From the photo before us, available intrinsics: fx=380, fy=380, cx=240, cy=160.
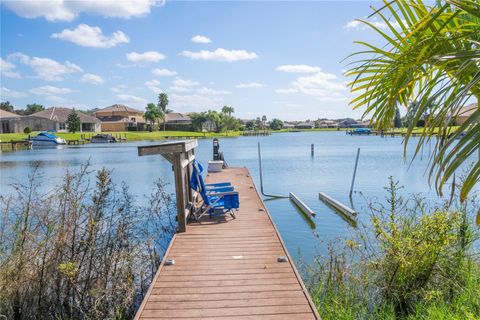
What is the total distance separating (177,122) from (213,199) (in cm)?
9359

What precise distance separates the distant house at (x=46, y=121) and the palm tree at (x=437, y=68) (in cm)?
6567

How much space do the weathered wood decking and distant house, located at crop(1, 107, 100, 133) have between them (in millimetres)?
62294

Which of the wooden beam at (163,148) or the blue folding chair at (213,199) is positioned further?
the blue folding chair at (213,199)

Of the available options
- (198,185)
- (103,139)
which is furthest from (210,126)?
(198,185)

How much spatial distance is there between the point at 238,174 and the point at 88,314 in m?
11.3

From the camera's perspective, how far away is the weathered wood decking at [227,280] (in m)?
3.76

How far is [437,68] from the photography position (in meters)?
2.46

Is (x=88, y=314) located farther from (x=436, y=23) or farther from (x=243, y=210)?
(x=436, y=23)

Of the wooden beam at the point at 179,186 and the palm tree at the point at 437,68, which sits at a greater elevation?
the palm tree at the point at 437,68

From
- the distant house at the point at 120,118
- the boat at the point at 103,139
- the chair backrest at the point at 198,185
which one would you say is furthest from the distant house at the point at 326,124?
the chair backrest at the point at 198,185

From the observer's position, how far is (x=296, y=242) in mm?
9117

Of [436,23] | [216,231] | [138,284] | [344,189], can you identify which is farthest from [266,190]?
[436,23]

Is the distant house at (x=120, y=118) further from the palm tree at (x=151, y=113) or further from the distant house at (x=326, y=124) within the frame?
the distant house at (x=326, y=124)

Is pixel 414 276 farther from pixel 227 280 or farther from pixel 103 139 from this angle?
pixel 103 139
